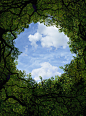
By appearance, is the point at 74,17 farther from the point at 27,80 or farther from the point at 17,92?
the point at 17,92

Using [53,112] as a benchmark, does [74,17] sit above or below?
above

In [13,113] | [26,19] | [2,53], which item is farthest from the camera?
[26,19]

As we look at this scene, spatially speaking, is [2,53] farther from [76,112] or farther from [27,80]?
[76,112]

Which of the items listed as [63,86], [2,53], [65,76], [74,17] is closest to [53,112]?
[63,86]

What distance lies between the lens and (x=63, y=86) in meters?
3.04

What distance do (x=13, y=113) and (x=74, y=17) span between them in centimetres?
309

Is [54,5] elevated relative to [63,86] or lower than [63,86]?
elevated

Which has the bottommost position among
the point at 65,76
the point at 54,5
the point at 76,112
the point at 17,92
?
the point at 76,112

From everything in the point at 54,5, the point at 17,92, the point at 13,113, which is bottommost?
the point at 13,113

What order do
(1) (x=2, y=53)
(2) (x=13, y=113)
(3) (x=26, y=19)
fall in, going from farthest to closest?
(3) (x=26, y=19) → (1) (x=2, y=53) → (2) (x=13, y=113)

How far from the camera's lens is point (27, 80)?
121 inches

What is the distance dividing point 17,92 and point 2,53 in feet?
3.68

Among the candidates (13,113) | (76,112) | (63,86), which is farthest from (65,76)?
(13,113)

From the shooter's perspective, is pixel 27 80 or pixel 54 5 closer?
pixel 27 80
